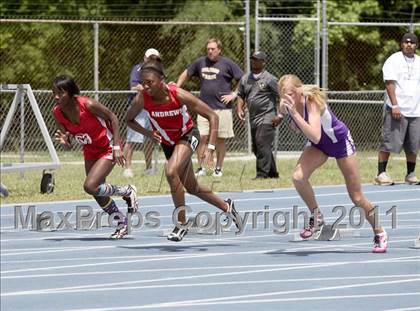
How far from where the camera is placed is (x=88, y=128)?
13344 millimetres

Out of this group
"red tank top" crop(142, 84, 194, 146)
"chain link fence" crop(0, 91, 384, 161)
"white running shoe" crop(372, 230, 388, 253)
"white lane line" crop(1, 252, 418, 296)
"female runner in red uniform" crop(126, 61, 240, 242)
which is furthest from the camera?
"chain link fence" crop(0, 91, 384, 161)

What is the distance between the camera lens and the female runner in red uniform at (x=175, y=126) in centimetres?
1255

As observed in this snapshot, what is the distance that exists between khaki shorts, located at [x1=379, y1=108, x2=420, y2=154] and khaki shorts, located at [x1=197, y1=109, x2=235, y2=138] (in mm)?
2669

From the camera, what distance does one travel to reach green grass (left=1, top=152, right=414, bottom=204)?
1752 centimetres

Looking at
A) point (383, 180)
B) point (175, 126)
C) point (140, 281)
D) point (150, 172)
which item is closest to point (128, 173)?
point (150, 172)

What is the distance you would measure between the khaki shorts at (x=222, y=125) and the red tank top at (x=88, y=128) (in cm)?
681

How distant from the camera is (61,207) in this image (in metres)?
16.0

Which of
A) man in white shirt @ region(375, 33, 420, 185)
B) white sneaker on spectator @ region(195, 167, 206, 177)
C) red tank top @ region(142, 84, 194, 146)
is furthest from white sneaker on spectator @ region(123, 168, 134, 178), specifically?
red tank top @ region(142, 84, 194, 146)

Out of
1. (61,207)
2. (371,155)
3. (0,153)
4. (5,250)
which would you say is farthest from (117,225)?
(371,155)

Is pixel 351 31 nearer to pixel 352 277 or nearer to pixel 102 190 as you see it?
pixel 102 190

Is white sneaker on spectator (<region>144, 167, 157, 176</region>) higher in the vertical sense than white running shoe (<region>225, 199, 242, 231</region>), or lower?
lower

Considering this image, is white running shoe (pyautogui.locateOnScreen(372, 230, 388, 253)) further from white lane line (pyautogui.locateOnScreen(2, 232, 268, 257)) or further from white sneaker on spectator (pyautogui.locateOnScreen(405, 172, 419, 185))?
white sneaker on spectator (pyautogui.locateOnScreen(405, 172, 419, 185))

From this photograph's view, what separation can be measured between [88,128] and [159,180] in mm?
6116

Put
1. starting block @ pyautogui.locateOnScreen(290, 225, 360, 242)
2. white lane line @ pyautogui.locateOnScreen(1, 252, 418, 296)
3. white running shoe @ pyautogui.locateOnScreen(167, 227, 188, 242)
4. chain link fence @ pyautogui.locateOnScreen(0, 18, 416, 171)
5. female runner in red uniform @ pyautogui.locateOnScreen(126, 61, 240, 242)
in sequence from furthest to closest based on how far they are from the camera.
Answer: chain link fence @ pyautogui.locateOnScreen(0, 18, 416, 171)
starting block @ pyautogui.locateOnScreen(290, 225, 360, 242)
white running shoe @ pyautogui.locateOnScreen(167, 227, 188, 242)
female runner in red uniform @ pyautogui.locateOnScreen(126, 61, 240, 242)
white lane line @ pyautogui.locateOnScreen(1, 252, 418, 296)
